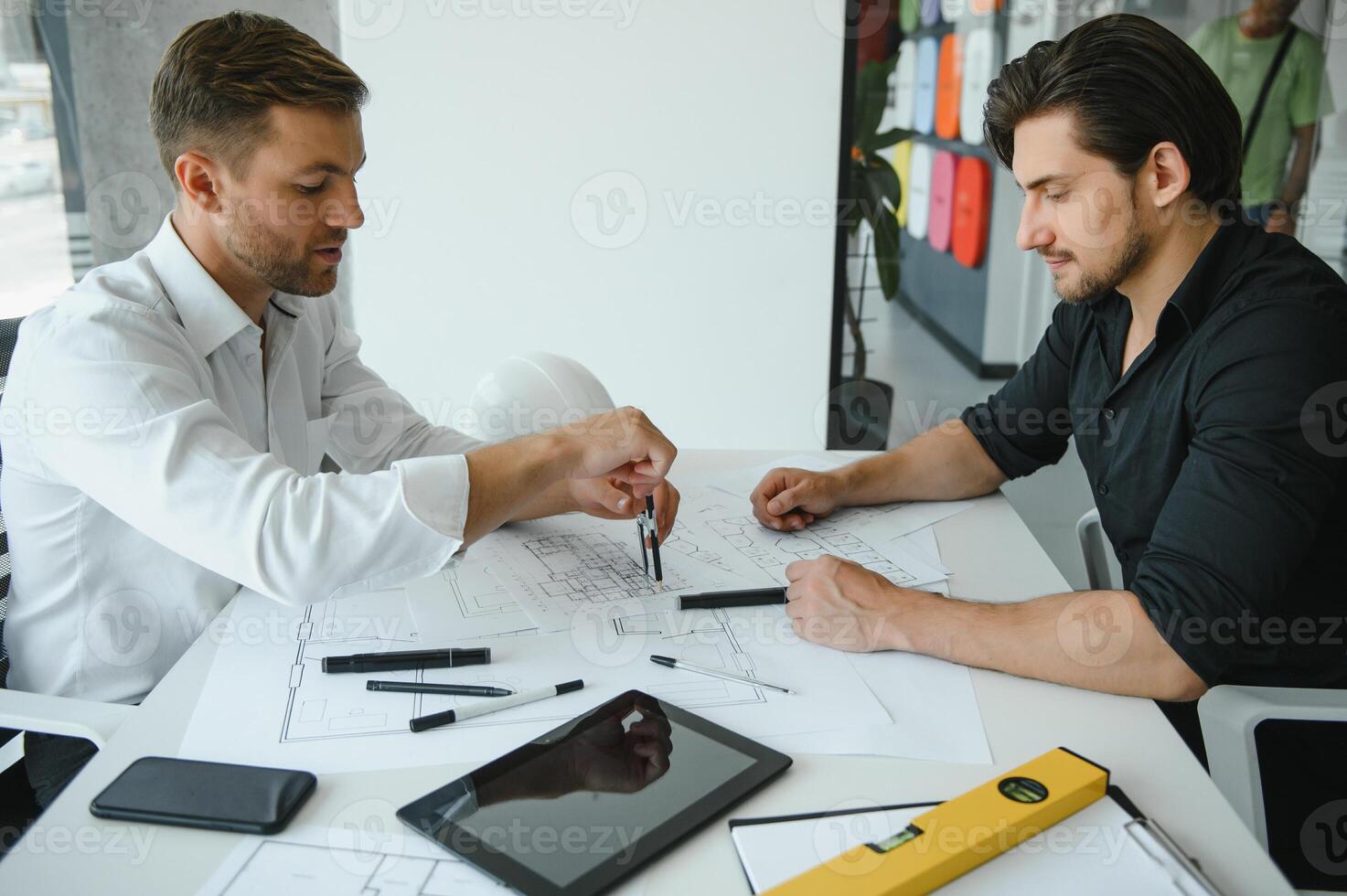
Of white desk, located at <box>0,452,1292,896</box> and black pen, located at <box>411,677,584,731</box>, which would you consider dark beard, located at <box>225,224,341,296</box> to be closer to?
white desk, located at <box>0,452,1292,896</box>

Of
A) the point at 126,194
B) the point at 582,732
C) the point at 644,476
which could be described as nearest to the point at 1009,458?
the point at 644,476

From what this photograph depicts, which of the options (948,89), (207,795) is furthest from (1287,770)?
(948,89)

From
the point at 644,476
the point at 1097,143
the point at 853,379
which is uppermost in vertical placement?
the point at 1097,143

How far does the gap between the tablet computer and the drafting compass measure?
13.0 inches

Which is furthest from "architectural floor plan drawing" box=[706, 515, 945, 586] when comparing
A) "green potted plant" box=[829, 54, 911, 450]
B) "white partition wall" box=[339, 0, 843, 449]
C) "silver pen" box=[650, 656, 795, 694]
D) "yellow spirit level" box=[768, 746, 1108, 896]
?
"green potted plant" box=[829, 54, 911, 450]

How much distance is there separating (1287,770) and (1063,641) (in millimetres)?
425

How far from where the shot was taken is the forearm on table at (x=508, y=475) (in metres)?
1.23

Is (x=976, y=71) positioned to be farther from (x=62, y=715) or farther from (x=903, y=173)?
(x=62, y=715)

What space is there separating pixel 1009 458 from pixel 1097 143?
533mm

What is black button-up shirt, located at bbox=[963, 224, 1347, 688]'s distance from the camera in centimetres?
119

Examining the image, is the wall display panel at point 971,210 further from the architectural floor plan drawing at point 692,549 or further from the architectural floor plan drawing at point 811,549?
the architectural floor plan drawing at point 692,549

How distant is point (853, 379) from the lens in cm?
326

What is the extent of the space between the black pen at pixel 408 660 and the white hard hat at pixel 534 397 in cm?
57

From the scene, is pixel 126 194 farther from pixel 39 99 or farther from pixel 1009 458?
pixel 1009 458
